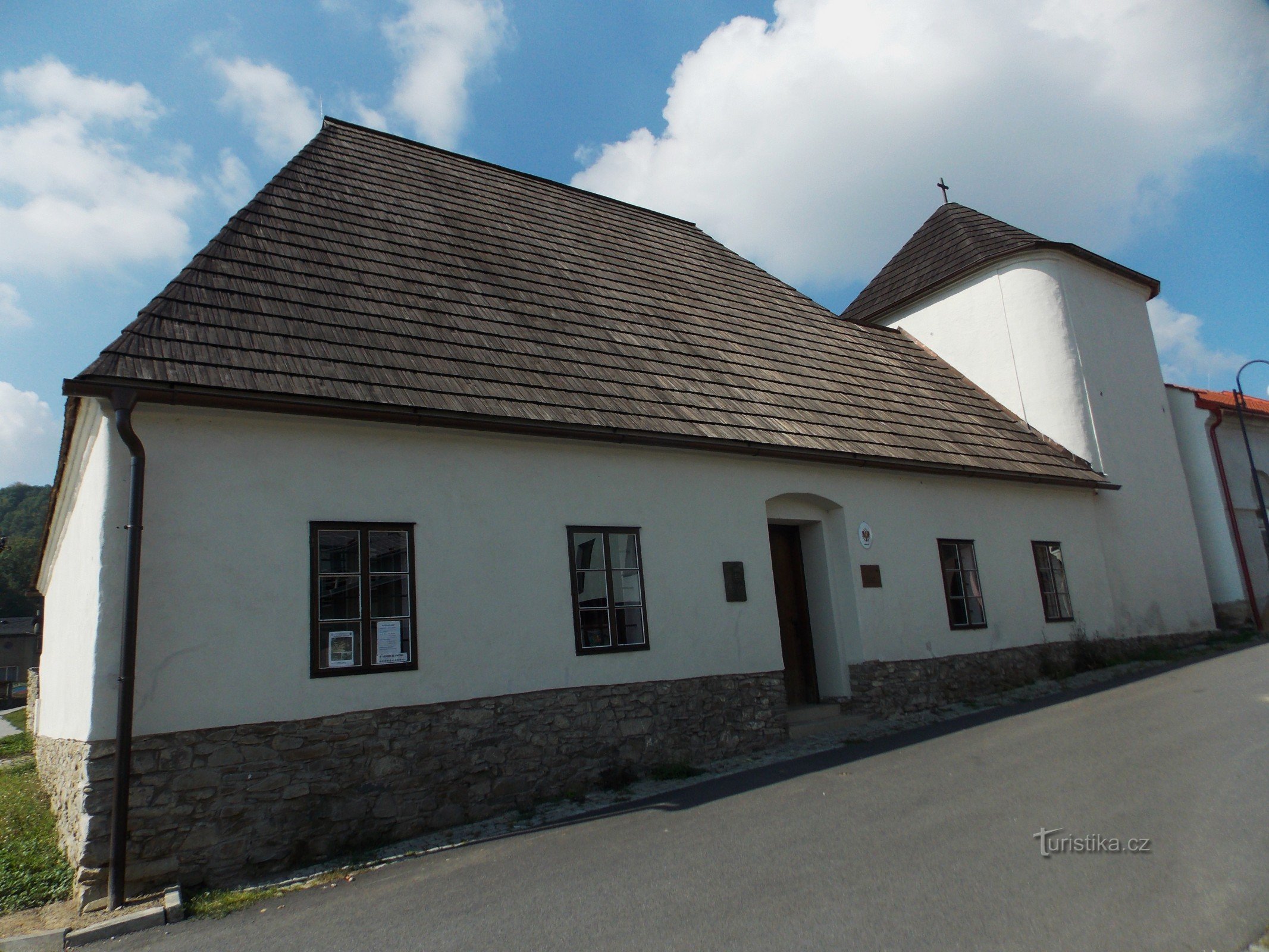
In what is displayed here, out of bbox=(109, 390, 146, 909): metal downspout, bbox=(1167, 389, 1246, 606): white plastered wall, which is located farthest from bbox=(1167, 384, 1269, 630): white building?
bbox=(109, 390, 146, 909): metal downspout

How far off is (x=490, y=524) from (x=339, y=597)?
1601 mm

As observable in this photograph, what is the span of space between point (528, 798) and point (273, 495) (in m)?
3.55

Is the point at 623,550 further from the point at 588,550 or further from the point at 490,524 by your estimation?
the point at 490,524

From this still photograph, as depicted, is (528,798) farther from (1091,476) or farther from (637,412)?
(1091,476)

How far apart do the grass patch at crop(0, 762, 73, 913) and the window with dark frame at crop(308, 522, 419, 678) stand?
7.40 feet

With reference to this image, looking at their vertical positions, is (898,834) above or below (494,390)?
below

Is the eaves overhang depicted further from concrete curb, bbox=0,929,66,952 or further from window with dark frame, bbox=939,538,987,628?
concrete curb, bbox=0,929,66,952

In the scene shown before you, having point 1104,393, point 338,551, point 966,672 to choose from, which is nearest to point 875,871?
point 338,551

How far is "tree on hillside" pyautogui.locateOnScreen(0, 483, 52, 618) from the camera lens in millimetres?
62781

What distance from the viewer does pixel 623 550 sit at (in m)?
9.18

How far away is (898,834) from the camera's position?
18.8 ft

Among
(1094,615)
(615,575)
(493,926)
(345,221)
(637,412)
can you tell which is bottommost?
(493,926)

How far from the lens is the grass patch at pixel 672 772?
8.44 metres

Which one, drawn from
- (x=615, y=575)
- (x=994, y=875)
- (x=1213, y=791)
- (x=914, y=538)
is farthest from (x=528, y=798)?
(x=914, y=538)
